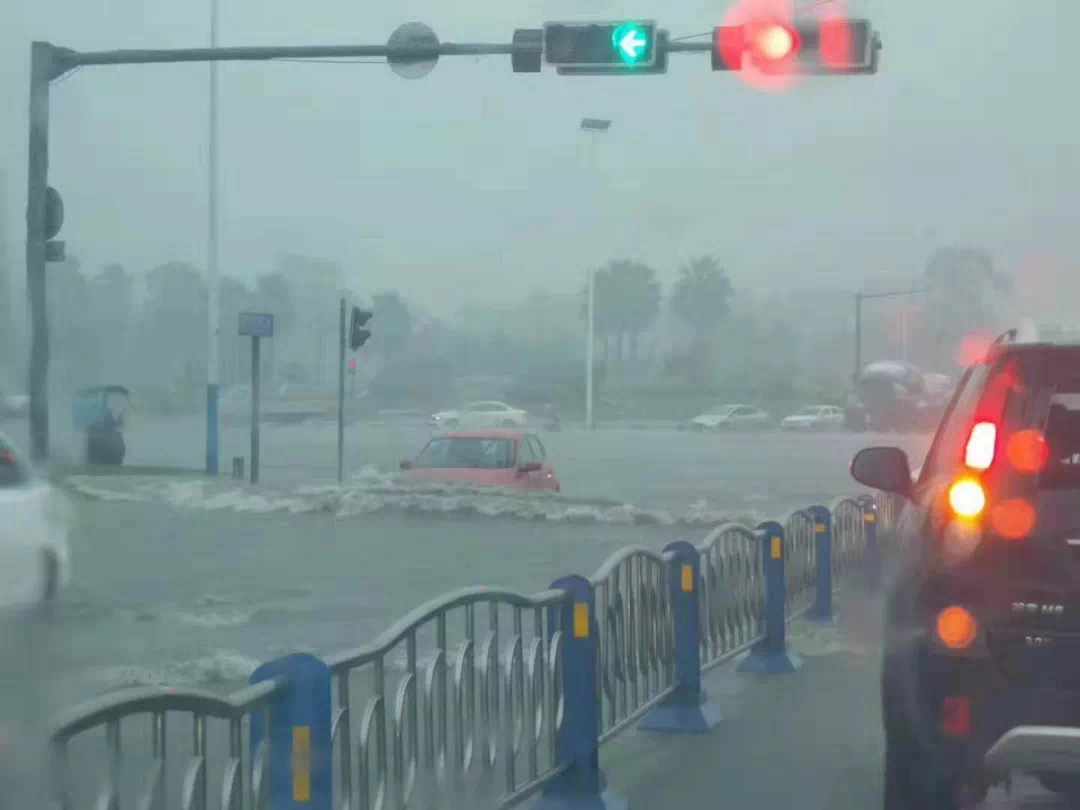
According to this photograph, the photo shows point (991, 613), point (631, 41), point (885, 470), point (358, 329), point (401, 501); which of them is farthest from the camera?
point (358, 329)

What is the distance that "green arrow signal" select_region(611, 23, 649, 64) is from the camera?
548 inches

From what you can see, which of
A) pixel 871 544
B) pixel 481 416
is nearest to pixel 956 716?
pixel 871 544

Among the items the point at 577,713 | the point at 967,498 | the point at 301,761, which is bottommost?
the point at 577,713

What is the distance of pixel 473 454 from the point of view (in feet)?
70.6

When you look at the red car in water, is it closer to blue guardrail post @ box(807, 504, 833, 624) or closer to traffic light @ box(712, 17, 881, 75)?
traffic light @ box(712, 17, 881, 75)

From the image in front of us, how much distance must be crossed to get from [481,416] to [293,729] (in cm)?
4629

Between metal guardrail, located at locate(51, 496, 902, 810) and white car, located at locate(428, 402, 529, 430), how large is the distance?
3935cm

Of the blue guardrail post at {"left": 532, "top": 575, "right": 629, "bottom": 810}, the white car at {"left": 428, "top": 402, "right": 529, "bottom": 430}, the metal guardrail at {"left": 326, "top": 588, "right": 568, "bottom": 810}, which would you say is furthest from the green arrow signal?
the white car at {"left": 428, "top": 402, "right": 529, "bottom": 430}

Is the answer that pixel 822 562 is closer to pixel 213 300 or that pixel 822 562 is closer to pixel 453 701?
pixel 453 701

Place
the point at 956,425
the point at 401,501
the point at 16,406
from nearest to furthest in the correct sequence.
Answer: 1. the point at 956,425
2. the point at 16,406
3. the point at 401,501

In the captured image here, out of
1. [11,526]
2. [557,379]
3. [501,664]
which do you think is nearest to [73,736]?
[501,664]

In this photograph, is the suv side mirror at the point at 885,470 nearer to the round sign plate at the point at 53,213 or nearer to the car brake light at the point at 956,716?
the car brake light at the point at 956,716

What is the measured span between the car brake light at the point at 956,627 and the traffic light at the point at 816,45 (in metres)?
9.37

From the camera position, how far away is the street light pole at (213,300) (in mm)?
30016
